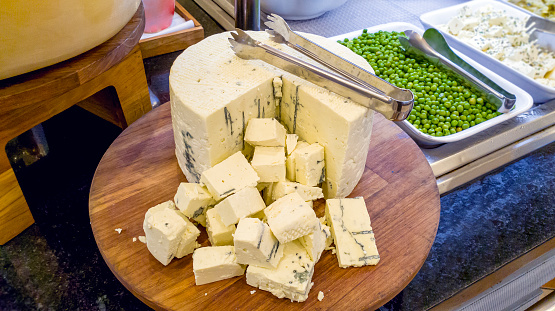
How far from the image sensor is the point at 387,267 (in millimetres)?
917

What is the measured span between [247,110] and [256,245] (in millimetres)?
359

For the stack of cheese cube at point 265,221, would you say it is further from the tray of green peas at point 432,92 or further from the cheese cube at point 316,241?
the tray of green peas at point 432,92

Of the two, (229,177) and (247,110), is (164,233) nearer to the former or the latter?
(229,177)

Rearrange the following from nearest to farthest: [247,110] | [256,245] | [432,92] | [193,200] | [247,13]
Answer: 1. [256,245]
2. [193,200]
3. [247,110]
4. [247,13]
5. [432,92]

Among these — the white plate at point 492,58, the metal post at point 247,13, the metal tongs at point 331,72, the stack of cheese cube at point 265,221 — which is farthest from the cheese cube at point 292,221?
the white plate at point 492,58

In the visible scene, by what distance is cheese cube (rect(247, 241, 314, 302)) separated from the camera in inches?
32.6

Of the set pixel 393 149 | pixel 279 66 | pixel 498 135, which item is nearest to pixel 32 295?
pixel 279 66

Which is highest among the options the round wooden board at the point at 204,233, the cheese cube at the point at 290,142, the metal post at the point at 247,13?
the metal post at the point at 247,13

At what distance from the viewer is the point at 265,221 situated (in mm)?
935

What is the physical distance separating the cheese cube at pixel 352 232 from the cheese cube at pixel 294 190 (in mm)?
45

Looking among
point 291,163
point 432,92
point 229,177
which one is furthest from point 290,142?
point 432,92

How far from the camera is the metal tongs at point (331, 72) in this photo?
0.93 metres

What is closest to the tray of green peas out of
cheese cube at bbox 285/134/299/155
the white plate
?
the white plate

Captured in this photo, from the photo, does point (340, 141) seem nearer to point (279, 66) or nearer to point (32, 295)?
point (279, 66)
